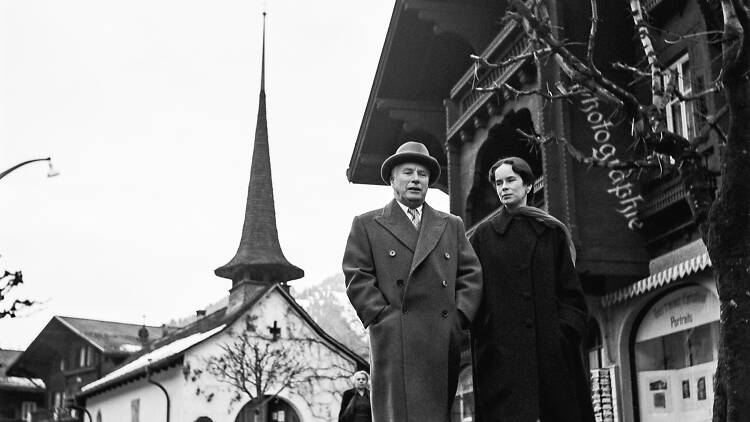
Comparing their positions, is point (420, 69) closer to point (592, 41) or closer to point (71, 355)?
point (592, 41)

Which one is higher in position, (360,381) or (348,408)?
(360,381)

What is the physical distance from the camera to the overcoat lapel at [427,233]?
22.0ft

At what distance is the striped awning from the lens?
557 inches

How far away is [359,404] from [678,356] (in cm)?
580

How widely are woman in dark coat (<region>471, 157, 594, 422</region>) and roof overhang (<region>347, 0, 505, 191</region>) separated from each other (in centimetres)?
1329

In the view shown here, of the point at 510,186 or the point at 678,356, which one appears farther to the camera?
the point at 678,356

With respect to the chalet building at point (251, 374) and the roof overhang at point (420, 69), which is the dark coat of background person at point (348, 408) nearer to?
the roof overhang at point (420, 69)

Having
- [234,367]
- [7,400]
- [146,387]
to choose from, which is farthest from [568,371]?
[7,400]

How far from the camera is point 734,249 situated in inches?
367

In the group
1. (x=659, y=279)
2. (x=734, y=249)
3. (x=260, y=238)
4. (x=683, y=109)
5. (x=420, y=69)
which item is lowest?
(x=734, y=249)

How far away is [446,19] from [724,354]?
11757mm

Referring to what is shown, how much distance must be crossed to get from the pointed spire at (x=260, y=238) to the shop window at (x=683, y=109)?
134ft

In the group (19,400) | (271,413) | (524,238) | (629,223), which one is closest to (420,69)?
(629,223)

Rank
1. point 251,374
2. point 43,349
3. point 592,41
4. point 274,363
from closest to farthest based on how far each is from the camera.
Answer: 1. point 592,41
2. point 251,374
3. point 274,363
4. point 43,349
